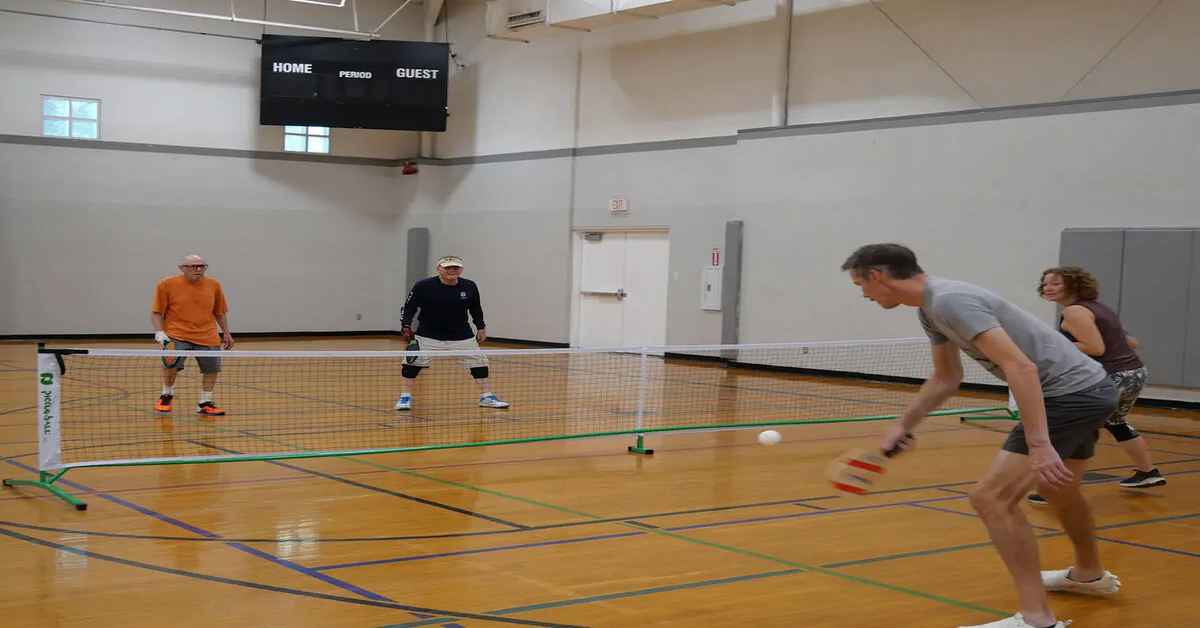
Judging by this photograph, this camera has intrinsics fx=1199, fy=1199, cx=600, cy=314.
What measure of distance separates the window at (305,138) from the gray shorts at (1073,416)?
2326 cm

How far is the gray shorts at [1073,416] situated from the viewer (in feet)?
16.6

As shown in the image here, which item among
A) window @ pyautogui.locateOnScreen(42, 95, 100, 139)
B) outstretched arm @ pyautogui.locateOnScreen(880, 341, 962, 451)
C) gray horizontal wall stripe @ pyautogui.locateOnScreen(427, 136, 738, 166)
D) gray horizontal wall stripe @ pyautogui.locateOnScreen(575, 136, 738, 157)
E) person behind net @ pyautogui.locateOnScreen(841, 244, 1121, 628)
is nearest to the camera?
person behind net @ pyautogui.locateOnScreen(841, 244, 1121, 628)

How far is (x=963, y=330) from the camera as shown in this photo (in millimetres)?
4719

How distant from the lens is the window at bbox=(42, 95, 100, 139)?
2388 centimetres

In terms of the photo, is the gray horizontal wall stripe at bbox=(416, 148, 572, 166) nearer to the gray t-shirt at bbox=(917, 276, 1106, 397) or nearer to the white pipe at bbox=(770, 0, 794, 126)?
the white pipe at bbox=(770, 0, 794, 126)

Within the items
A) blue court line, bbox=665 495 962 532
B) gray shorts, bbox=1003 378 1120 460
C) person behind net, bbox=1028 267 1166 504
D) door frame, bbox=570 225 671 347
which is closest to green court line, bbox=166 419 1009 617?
blue court line, bbox=665 495 962 532

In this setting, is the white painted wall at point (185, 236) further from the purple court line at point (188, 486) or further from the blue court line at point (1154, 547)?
the blue court line at point (1154, 547)

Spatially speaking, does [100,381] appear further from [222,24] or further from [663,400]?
[222,24]

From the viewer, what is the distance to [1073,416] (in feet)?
16.7

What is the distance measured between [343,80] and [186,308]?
1355cm

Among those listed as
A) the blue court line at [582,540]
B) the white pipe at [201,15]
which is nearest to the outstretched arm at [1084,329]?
the blue court line at [582,540]

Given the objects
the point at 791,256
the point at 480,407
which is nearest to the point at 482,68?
the point at 791,256

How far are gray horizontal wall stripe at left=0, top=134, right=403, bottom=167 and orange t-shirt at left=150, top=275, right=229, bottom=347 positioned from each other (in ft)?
44.5

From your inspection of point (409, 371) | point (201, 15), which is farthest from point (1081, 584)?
point (201, 15)
